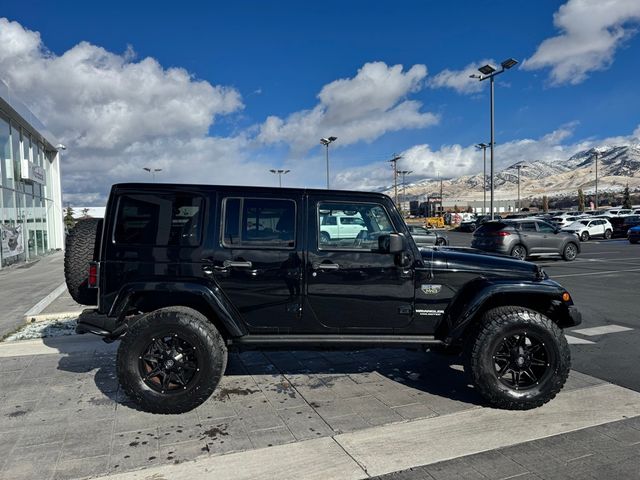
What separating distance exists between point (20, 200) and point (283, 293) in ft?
69.3

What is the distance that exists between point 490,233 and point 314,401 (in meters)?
14.3

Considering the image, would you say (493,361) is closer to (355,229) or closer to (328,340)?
(328,340)

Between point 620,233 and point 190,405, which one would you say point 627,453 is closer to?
point 190,405

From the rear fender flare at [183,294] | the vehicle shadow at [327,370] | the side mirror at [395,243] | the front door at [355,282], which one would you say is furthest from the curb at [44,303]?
the side mirror at [395,243]

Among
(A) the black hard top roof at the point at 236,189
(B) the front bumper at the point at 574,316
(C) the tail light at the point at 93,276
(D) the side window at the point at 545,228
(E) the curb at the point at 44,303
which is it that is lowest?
(E) the curb at the point at 44,303

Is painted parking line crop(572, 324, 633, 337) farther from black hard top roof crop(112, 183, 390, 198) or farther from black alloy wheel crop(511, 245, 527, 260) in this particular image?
black alloy wheel crop(511, 245, 527, 260)

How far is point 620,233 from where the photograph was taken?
32188mm

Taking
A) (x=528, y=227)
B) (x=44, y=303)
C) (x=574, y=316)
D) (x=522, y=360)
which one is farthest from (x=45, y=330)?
(x=528, y=227)

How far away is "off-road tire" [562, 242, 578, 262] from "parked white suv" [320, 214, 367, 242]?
15616 mm

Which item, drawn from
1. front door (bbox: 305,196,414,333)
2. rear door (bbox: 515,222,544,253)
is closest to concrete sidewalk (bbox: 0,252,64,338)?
front door (bbox: 305,196,414,333)

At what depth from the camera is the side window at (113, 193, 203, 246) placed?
→ 13.3ft

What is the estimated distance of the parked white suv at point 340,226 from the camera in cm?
416

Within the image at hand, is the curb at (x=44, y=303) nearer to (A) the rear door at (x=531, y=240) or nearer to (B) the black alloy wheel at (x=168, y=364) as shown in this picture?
(B) the black alloy wheel at (x=168, y=364)

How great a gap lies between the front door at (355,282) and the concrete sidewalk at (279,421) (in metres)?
0.77
